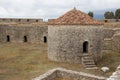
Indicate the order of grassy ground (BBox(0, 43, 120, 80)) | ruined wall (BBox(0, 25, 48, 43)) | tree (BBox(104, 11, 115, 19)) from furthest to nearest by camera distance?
tree (BBox(104, 11, 115, 19)) → ruined wall (BBox(0, 25, 48, 43)) → grassy ground (BBox(0, 43, 120, 80))

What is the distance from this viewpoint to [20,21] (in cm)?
4328

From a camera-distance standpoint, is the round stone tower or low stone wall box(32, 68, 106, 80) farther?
the round stone tower

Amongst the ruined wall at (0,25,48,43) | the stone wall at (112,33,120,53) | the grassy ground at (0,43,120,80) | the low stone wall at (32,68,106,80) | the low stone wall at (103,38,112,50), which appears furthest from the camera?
the ruined wall at (0,25,48,43)

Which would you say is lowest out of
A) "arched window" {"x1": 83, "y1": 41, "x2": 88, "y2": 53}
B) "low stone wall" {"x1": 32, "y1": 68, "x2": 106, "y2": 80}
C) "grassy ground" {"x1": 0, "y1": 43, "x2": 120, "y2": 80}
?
"grassy ground" {"x1": 0, "y1": 43, "x2": 120, "y2": 80}

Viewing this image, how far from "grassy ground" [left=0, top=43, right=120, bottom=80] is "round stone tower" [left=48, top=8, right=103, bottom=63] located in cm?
81

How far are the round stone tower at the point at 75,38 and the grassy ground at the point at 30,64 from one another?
31.8 inches

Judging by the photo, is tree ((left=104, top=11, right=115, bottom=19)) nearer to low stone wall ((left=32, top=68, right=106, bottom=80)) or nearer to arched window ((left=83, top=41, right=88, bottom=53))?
arched window ((left=83, top=41, right=88, bottom=53))

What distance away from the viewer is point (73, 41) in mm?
22500

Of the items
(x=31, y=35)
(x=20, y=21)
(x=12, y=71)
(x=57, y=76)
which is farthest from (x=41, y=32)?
(x=57, y=76)

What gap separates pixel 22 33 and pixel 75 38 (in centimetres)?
1478

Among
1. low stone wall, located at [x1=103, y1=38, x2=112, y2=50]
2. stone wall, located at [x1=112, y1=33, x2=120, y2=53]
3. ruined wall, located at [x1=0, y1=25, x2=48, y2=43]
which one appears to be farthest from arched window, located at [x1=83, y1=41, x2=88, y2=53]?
ruined wall, located at [x1=0, y1=25, x2=48, y2=43]

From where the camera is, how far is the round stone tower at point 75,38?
22469 mm

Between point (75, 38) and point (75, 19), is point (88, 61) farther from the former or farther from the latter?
point (75, 19)

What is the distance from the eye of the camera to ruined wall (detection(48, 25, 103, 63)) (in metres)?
22.5
